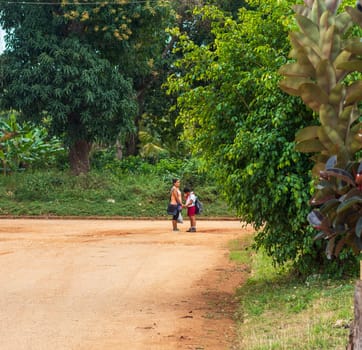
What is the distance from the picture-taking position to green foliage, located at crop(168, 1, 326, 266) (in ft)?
36.2

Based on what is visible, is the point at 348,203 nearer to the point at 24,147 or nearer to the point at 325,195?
the point at 325,195

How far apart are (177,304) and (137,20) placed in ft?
88.5

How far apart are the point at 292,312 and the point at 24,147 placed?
2853 centimetres

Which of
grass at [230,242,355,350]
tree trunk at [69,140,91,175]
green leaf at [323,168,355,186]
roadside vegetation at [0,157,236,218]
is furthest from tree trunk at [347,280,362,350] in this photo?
tree trunk at [69,140,91,175]

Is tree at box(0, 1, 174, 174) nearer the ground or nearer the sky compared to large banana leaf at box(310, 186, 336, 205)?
nearer the sky

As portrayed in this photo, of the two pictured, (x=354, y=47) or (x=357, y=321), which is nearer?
(x=354, y=47)

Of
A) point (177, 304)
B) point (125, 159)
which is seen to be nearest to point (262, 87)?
point (177, 304)

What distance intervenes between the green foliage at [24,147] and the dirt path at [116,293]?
1539cm

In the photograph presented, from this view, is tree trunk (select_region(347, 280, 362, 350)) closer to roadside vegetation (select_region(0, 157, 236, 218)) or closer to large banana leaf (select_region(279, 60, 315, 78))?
large banana leaf (select_region(279, 60, 315, 78))

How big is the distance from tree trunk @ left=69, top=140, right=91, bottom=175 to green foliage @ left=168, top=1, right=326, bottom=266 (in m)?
25.6

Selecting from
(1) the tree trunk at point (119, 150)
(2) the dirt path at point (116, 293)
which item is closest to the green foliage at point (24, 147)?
(1) the tree trunk at point (119, 150)

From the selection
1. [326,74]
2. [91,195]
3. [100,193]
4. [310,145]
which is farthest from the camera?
[100,193]

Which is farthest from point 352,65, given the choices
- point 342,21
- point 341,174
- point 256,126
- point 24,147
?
point 24,147

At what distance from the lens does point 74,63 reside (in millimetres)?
35156
